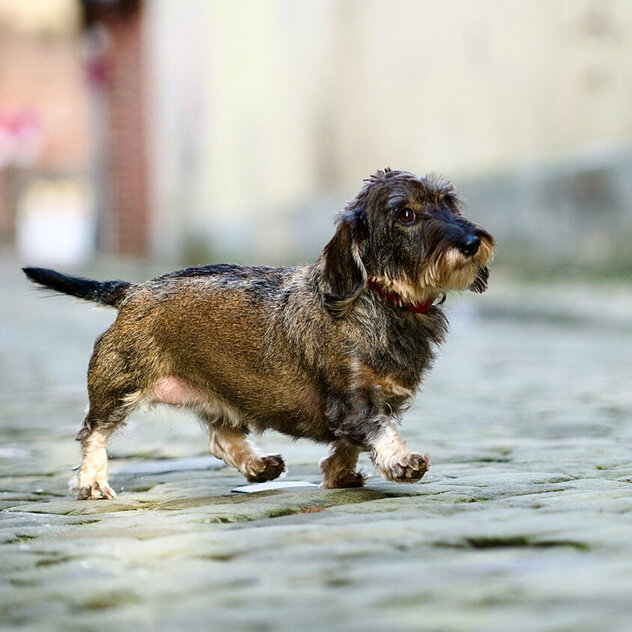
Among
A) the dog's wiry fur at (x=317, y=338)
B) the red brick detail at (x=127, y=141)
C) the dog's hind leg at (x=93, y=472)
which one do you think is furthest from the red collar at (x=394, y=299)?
the red brick detail at (x=127, y=141)

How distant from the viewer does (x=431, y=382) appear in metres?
7.68

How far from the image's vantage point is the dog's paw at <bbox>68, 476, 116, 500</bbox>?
4160mm

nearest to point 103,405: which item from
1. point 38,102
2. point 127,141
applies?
point 127,141

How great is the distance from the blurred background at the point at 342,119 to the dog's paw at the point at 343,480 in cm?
759

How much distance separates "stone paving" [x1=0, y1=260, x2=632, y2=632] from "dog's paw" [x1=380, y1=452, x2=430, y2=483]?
88mm

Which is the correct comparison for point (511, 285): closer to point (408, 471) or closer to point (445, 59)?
point (445, 59)

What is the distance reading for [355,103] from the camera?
16.3m

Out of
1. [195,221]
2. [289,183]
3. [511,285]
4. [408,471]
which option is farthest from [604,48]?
[195,221]

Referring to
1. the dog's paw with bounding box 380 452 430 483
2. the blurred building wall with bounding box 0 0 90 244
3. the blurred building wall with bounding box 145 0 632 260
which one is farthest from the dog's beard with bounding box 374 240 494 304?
Result: the blurred building wall with bounding box 0 0 90 244

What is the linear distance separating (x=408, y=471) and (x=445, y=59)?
11.0 m

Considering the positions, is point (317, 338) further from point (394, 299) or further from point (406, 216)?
point (406, 216)

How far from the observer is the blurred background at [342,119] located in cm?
1188

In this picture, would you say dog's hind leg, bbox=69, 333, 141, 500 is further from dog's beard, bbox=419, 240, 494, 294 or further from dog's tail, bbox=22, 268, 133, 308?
dog's beard, bbox=419, 240, 494, 294

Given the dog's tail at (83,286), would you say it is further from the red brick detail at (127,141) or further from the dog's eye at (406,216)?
the red brick detail at (127,141)
